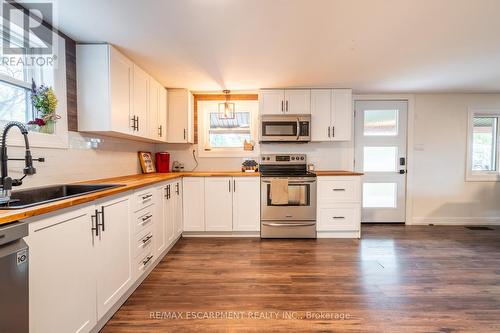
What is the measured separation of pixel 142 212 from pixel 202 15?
169 centimetres

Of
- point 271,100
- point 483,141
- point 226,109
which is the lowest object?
point 483,141

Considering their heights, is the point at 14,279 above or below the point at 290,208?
above

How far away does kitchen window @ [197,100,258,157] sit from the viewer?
3.99 m

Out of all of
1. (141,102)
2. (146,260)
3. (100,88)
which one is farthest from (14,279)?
(141,102)

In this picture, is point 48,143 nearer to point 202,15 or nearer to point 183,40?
point 183,40

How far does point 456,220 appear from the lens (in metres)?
4.04

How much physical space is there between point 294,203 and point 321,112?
146 cm

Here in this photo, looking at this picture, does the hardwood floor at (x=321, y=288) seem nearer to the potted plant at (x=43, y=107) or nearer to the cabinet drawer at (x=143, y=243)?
the cabinet drawer at (x=143, y=243)

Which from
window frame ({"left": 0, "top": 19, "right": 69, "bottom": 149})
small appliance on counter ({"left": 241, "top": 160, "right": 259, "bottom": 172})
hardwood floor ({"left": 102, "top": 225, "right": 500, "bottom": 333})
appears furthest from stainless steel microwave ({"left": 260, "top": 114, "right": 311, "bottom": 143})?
window frame ({"left": 0, "top": 19, "right": 69, "bottom": 149})

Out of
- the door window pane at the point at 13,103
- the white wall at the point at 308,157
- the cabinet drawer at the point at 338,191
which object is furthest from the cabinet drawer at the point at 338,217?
the door window pane at the point at 13,103

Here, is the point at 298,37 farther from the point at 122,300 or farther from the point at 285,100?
the point at 122,300

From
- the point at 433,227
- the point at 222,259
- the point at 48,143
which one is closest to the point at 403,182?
the point at 433,227

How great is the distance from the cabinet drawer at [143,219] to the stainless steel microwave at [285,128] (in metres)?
1.97

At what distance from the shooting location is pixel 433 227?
12.8ft
